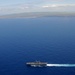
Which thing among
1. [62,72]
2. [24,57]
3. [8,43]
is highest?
[8,43]

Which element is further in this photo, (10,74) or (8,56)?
(8,56)

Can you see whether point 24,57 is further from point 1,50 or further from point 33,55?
point 1,50

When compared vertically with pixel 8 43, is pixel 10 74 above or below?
below

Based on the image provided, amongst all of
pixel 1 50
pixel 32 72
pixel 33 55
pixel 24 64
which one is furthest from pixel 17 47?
pixel 32 72

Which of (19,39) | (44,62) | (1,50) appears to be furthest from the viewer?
(19,39)

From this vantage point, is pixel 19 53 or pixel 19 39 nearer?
pixel 19 53

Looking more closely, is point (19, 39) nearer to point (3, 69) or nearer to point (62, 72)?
point (3, 69)

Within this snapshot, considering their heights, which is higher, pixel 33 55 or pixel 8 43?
pixel 8 43

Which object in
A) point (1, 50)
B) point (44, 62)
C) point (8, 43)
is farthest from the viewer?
point (8, 43)

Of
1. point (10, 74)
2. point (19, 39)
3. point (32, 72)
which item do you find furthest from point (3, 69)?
point (19, 39)

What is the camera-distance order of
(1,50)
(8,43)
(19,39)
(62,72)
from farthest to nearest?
(19,39) < (8,43) < (1,50) < (62,72)
